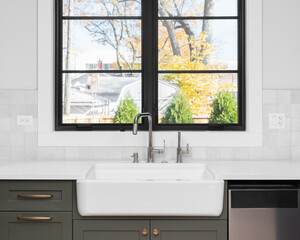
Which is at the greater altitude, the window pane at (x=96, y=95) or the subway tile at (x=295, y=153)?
the window pane at (x=96, y=95)

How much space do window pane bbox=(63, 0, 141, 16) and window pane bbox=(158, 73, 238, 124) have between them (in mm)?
546

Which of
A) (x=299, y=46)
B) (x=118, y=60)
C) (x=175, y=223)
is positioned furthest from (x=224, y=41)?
(x=175, y=223)

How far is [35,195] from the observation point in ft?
7.34

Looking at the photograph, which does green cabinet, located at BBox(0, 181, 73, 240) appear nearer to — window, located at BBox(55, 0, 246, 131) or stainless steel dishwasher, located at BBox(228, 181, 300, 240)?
window, located at BBox(55, 0, 246, 131)

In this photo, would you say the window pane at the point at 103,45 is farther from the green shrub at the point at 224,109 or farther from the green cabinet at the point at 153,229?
the green cabinet at the point at 153,229

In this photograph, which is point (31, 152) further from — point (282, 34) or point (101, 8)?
point (282, 34)

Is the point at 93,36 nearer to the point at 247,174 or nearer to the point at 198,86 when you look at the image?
the point at 198,86

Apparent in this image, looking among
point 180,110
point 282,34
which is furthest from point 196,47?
point 282,34

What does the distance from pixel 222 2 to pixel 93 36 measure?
993 millimetres

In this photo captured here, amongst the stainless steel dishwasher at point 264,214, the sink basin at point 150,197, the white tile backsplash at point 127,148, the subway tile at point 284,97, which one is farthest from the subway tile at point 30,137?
the subway tile at point 284,97

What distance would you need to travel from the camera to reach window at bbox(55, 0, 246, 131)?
9.70 ft

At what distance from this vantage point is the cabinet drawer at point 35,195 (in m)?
2.23

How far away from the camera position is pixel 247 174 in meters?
2.24

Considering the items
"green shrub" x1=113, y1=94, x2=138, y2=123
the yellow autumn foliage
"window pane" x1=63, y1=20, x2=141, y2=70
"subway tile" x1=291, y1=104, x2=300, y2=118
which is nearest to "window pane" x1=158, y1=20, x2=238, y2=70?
the yellow autumn foliage
